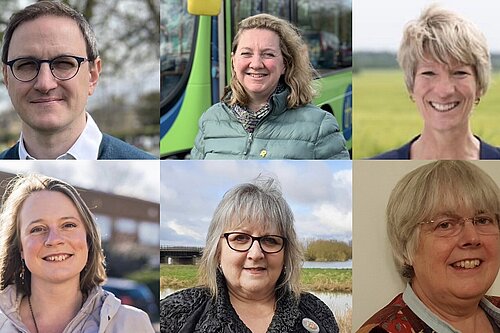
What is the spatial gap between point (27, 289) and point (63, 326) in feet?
0.73

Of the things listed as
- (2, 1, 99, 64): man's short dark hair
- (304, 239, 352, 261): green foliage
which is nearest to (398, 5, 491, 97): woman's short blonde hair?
(304, 239, 352, 261): green foliage

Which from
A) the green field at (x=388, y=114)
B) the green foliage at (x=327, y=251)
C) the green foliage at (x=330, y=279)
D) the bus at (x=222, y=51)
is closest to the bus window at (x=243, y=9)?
the bus at (x=222, y=51)

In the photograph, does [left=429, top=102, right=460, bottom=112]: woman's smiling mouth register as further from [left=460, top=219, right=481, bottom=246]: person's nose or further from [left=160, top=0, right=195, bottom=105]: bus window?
[left=160, top=0, right=195, bottom=105]: bus window

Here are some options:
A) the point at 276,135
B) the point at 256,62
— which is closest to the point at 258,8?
the point at 256,62

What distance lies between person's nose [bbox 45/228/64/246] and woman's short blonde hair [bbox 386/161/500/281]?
4.63 ft

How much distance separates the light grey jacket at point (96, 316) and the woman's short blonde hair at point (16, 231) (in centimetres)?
5

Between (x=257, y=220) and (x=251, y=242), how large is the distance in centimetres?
10

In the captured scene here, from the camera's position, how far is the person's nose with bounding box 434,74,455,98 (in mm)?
3432

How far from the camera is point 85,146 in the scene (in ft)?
12.0

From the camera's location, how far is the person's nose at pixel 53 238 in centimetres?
359

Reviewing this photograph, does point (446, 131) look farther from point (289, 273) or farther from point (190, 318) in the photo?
point (190, 318)

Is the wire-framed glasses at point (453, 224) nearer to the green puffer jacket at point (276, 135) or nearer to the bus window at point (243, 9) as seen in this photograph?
the green puffer jacket at point (276, 135)

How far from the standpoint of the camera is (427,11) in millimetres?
3471

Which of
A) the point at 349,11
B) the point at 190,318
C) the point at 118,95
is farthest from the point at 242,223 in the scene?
the point at 349,11
